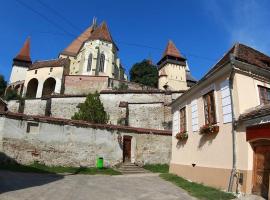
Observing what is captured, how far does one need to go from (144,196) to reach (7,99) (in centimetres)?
3596

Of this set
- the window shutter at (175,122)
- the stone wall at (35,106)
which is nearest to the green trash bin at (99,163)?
the window shutter at (175,122)

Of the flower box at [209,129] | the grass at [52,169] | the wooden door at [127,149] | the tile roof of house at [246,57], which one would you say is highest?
the tile roof of house at [246,57]

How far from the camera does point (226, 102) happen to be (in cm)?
1088

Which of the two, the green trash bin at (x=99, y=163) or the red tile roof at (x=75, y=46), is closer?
the green trash bin at (x=99, y=163)

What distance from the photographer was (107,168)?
19.0m

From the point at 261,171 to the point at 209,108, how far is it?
3770 millimetres

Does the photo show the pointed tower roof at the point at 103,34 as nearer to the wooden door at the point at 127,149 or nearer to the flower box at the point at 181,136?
the wooden door at the point at 127,149

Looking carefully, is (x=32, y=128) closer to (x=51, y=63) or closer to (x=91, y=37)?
(x=51, y=63)

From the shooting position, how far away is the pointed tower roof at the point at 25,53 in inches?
2330

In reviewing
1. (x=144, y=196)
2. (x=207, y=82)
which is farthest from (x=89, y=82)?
(x=144, y=196)

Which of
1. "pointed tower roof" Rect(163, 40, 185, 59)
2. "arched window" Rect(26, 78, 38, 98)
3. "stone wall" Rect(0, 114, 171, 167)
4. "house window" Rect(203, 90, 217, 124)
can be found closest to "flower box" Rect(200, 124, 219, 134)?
"house window" Rect(203, 90, 217, 124)

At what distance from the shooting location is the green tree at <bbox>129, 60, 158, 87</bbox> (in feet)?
182

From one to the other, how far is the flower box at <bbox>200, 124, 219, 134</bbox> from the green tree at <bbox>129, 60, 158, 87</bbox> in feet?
142

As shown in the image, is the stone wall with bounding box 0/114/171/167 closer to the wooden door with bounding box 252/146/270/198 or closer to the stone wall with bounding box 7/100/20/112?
the wooden door with bounding box 252/146/270/198
